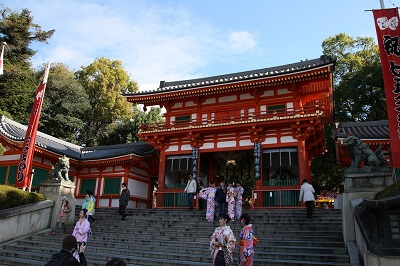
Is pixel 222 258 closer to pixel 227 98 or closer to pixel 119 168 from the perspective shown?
pixel 227 98

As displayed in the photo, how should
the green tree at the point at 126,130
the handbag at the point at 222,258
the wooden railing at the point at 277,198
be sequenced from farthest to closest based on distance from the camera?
the green tree at the point at 126,130 → the wooden railing at the point at 277,198 → the handbag at the point at 222,258

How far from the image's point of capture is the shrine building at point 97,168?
19.6m

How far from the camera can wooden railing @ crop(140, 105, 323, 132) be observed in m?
16.3

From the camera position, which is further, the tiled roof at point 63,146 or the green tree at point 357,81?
the green tree at point 357,81

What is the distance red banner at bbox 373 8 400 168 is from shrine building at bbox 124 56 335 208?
626 cm

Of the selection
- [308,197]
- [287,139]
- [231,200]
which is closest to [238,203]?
[231,200]

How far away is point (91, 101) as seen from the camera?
37125mm

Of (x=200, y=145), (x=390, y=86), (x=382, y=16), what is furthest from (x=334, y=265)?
(x=200, y=145)

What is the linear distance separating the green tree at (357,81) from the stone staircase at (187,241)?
1804cm

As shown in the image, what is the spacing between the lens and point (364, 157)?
8719 millimetres

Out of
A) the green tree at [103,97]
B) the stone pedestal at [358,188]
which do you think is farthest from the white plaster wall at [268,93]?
the green tree at [103,97]

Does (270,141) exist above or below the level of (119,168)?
above

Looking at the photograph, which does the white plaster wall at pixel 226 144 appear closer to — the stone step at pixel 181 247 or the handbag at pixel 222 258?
the stone step at pixel 181 247

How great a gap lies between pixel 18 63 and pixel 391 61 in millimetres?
31210
